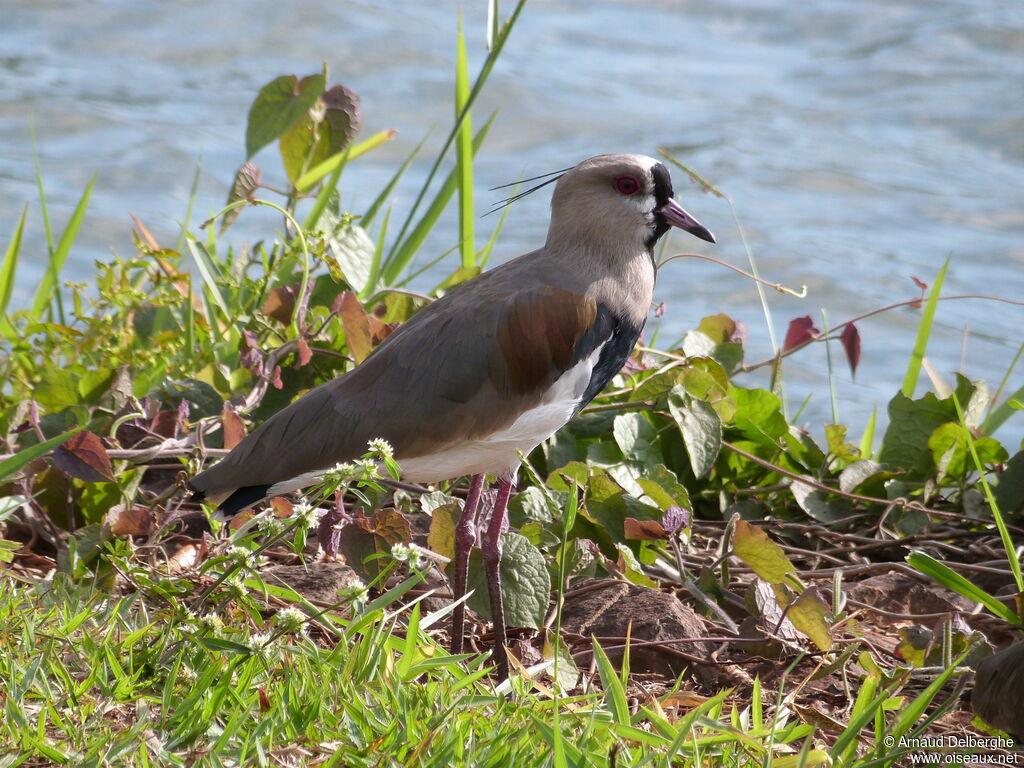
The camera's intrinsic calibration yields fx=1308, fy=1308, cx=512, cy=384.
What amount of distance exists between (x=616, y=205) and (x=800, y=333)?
1.28 meters

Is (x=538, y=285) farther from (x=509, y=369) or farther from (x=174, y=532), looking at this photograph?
(x=174, y=532)

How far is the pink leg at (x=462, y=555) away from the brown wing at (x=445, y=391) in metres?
0.22

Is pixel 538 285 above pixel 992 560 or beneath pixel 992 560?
above

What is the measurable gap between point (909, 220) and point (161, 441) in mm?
6350

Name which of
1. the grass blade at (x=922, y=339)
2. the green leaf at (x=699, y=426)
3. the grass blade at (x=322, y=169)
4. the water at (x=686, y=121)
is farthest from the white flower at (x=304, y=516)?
the water at (x=686, y=121)

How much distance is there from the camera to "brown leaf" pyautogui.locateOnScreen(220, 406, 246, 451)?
374cm

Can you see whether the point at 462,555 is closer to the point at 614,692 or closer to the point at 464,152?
the point at 614,692

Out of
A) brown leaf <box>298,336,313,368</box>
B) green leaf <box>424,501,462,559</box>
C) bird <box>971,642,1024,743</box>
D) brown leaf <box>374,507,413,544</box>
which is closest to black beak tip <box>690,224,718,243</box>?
green leaf <box>424,501,462,559</box>

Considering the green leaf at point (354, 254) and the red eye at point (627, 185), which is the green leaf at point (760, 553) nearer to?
the red eye at point (627, 185)

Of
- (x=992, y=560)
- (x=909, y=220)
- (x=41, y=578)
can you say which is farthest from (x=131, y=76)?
(x=992, y=560)

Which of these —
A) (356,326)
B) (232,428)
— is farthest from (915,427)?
(232,428)

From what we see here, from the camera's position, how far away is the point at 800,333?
451 centimetres

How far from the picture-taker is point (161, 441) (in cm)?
383

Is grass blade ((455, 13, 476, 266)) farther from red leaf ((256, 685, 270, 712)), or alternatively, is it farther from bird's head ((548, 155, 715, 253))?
red leaf ((256, 685, 270, 712))
